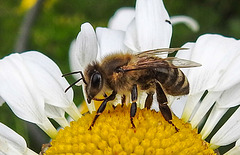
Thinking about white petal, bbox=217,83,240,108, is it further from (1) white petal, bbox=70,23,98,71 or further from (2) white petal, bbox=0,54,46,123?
(2) white petal, bbox=0,54,46,123

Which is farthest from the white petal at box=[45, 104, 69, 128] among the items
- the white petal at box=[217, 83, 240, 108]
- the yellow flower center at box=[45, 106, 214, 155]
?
the white petal at box=[217, 83, 240, 108]

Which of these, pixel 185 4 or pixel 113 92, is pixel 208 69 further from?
pixel 185 4

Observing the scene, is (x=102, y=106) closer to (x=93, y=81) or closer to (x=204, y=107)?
(x=93, y=81)

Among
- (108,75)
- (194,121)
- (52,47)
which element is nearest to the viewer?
(108,75)

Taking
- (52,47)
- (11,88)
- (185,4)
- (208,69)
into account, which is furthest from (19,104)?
(185,4)

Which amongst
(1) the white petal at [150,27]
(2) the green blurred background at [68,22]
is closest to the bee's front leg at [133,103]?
(1) the white petal at [150,27]
